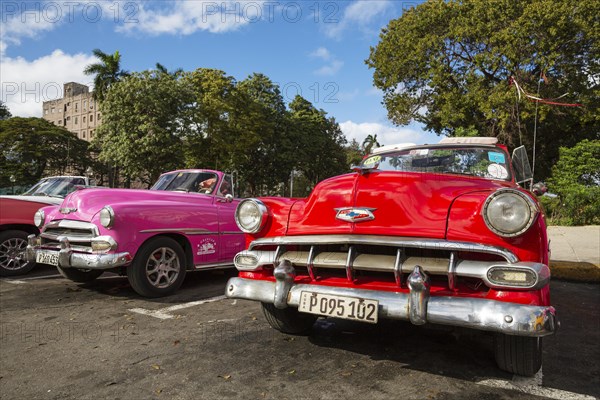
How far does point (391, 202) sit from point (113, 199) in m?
4.14

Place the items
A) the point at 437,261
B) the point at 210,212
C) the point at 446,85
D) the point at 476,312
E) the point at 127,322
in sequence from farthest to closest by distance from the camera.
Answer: the point at 446,85, the point at 210,212, the point at 127,322, the point at 437,261, the point at 476,312

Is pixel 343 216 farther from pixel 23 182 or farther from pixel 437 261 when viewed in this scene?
pixel 23 182

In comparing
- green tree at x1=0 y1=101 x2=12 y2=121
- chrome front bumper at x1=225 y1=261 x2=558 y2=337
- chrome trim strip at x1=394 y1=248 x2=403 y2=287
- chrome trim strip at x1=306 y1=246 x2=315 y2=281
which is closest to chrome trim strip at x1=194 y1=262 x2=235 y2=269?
chrome trim strip at x1=306 y1=246 x2=315 y2=281

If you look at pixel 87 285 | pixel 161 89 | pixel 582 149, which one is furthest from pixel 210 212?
pixel 161 89

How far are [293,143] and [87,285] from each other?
29.2 m

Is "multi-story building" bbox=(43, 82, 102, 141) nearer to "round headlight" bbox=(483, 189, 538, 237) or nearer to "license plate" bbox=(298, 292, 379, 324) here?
"license plate" bbox=(298, 292, 379, 324)

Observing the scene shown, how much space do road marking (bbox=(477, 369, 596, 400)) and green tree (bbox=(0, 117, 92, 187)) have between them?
4037 centimetres

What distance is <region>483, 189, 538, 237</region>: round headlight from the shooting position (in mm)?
2461

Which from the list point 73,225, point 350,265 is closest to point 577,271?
point 350,265

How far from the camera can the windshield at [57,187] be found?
799 centimetres

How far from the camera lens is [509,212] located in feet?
8.27

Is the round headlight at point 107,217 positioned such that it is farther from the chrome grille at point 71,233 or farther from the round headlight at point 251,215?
the round headlight at point 251,215

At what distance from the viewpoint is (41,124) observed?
39.8 metres

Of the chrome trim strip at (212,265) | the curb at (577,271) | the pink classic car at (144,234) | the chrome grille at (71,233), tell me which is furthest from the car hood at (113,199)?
the curb at (577,271)
